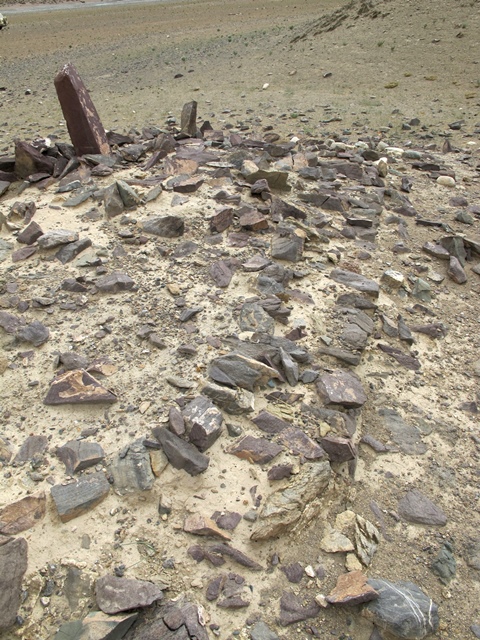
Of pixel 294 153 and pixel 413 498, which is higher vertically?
pixel 294 153

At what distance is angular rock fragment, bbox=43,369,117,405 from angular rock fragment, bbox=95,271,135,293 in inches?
32.8

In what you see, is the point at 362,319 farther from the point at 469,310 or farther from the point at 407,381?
the point at 469,310

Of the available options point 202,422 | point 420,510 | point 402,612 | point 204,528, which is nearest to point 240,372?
point 202,422

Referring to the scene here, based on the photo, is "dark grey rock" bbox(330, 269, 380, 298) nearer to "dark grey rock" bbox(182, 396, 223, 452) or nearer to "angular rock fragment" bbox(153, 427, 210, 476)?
"dark grey rock" bbox(182, 396, 223, 452)

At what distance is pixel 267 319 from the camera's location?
3221 millimetres

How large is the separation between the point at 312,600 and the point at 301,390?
109 centimetres

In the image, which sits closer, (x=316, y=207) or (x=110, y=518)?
(x=110, y=518)

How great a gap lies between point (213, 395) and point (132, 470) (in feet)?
1.85

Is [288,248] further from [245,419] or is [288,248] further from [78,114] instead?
[78,114]

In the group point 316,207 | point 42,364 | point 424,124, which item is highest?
point 42,364

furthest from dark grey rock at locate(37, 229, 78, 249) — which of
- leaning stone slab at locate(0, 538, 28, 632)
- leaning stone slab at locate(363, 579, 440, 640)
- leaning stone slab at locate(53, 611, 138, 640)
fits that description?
leaning stone slab at locate(363, 579, 440, 640)

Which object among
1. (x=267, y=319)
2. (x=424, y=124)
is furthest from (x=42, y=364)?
(x=424, y=124)

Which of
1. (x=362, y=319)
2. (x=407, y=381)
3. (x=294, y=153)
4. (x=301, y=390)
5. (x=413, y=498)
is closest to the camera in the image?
(x=413, y=498)

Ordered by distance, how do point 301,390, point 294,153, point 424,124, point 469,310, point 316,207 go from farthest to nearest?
point 424,124, point 294,153, point 316,207, point 469,310, point 301,390
